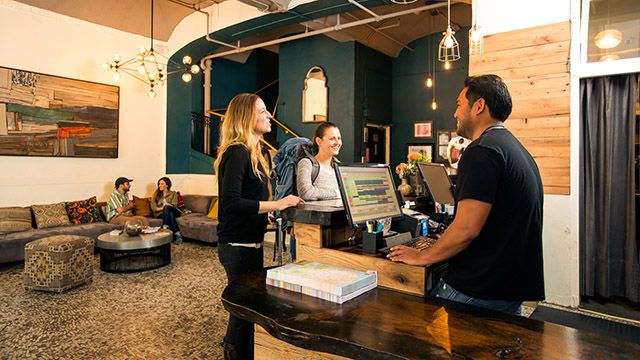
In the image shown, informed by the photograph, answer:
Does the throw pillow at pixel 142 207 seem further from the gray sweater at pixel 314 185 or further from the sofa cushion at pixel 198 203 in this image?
the gray sweater at pixel 314 185

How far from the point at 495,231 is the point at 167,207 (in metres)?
6.63

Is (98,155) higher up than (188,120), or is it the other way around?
(188,120)

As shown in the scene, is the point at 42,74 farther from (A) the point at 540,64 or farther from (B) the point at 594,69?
(B) the point at 594,69

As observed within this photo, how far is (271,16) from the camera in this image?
6.19 meters

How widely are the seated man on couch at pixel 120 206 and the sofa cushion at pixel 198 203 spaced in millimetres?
1114

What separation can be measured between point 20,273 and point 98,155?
8.90 feet

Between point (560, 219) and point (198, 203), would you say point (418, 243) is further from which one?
point (198, 203)

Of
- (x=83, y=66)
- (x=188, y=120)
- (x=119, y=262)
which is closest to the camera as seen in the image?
(x=119, y=262)

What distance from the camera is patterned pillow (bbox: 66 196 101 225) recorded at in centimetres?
647

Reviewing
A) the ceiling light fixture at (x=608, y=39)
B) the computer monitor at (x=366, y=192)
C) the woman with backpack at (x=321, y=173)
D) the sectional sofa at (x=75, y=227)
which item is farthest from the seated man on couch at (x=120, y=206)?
the ceiling light fixture at (x=608, y=39)

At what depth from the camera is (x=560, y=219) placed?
3.56m

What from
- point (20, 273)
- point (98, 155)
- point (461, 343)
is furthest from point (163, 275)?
point (461, 343)

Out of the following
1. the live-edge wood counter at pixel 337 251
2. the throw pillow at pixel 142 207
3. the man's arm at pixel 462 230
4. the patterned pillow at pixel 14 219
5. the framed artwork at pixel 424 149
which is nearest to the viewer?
the man's arm at pixel 462 230

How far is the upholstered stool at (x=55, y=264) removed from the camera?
428 cm
